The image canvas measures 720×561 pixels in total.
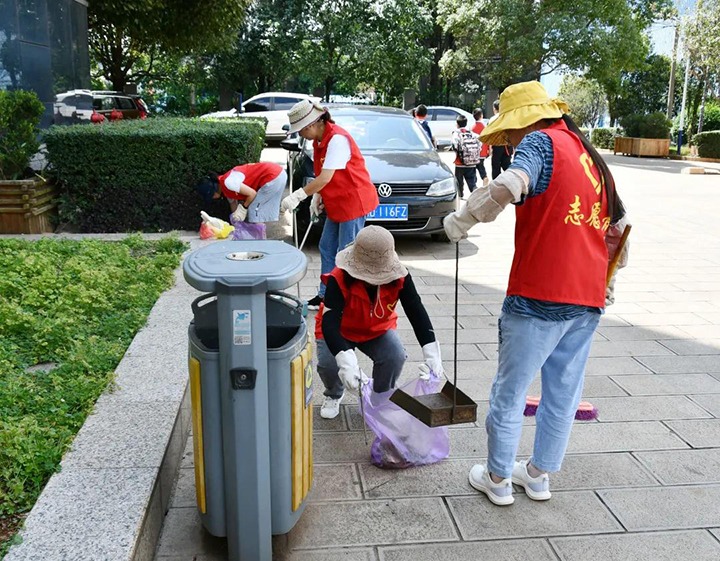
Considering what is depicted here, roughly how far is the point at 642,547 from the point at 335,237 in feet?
11.1

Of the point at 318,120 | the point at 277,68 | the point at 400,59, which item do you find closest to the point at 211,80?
the point at 277,68

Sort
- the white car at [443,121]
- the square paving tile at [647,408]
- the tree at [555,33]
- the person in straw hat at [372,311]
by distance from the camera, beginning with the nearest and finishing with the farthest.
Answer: the person in straw hat at [372,311] < the square paving tile at [647,408] < the tree at [555,33] < the white car at [443,121]

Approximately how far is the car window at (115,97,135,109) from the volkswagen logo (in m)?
13.8

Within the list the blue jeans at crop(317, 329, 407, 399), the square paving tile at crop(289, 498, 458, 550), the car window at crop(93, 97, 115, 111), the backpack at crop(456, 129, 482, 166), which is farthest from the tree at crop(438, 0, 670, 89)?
the square paving tile at crop(289, 498, 458, 550)

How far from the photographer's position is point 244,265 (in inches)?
104

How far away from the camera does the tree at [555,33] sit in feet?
75.7

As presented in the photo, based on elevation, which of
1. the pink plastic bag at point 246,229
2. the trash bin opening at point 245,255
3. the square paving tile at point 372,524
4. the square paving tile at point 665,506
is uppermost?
the trash bin opening at point 245,255

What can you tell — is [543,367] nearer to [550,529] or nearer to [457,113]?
[550,529]

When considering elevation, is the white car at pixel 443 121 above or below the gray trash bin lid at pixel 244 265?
above

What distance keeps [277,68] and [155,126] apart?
2248 cm

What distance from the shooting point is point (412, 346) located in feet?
17.3

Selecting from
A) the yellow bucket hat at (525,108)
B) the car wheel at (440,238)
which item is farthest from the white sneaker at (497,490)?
the car wheel at (440,238)

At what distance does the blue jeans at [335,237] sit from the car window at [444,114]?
20.0 m

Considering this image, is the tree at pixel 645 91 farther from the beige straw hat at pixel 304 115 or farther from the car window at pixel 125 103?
the beige straw hat at pixel 304 115
